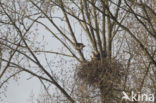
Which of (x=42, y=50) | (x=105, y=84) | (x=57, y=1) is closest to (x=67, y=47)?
(x=42, y=50)

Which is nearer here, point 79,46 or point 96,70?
point 96,70

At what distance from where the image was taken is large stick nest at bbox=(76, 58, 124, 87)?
267 inches

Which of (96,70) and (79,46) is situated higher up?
(79,46)

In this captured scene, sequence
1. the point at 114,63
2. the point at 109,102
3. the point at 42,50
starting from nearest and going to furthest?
the point at 109,102
the point at 114,63
the point at 42,50

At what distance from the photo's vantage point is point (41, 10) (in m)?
7.93

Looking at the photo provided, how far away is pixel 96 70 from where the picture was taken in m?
7.14

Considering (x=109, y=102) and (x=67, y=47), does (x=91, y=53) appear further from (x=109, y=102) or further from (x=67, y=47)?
(x=109, y=102)

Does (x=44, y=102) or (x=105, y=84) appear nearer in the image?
(x=105, y=84)

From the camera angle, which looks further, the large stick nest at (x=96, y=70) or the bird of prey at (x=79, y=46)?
the bird of prey at (x=79, y=46)

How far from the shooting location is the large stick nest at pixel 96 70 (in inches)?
267

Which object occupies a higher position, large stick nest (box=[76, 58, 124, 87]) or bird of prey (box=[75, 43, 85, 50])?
bird of prey (box=[75, 43, 85, 50])

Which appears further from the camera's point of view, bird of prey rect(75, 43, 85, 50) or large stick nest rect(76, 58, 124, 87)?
bird of prey rect(75, 43, 85, 50)

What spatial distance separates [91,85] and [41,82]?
1.01 metres

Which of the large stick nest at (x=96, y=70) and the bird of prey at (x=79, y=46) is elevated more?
the bird of prey at (x=79, y=46)
